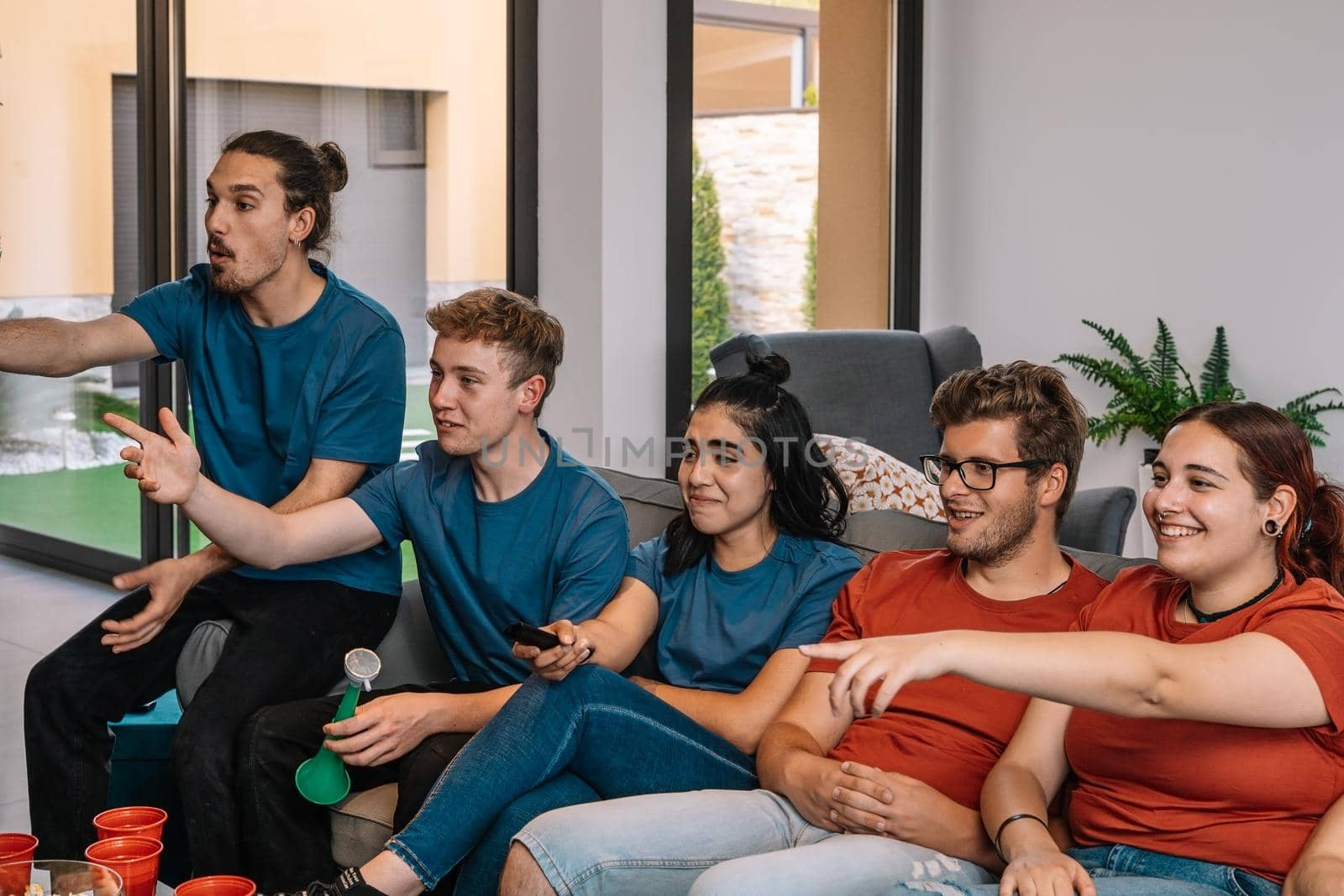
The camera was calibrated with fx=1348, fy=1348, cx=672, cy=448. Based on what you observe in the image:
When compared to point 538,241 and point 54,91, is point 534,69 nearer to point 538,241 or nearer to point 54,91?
point 538,241

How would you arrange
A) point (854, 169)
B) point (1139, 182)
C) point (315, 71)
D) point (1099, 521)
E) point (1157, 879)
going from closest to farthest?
1. point (1157, 879)
2. point (1099, 521)
3. point (315, 71)
4. point (1139, 182)
5. point (854, 169)

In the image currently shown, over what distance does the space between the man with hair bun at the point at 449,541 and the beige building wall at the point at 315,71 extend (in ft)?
5.82

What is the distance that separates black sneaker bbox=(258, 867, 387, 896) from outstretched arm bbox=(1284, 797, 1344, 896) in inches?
43.6

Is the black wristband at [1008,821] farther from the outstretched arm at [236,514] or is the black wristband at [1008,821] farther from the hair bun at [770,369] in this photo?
the outstretched arm at [236,514]

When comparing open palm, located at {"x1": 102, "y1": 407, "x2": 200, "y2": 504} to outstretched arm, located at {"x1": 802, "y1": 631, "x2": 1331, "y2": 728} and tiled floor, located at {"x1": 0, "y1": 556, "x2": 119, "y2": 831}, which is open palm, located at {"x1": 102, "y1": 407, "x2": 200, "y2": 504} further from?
tiled floor, located at {"x1": 0, "y1": 556, "x2": 119, "y2": 831}

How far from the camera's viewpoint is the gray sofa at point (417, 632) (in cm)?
207

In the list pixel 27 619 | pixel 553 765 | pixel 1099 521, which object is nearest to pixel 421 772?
pixel 553 765

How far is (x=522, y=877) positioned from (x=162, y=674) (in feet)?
3.15

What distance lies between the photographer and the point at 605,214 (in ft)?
12.0

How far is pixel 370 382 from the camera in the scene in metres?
2.37

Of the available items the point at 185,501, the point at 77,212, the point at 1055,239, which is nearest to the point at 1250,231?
the point at 1055,239

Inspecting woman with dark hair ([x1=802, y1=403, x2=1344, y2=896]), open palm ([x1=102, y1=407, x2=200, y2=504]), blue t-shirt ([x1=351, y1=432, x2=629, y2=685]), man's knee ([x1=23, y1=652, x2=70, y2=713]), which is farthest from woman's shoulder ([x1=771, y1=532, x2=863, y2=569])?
man's knee ([x1=23, y1=652, x2=70, y2=713])

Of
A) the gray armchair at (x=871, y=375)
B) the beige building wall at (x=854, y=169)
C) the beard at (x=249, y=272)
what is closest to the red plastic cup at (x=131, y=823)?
the beard at (x=249, y=272)

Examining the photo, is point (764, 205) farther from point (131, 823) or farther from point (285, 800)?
point (131, 823)
